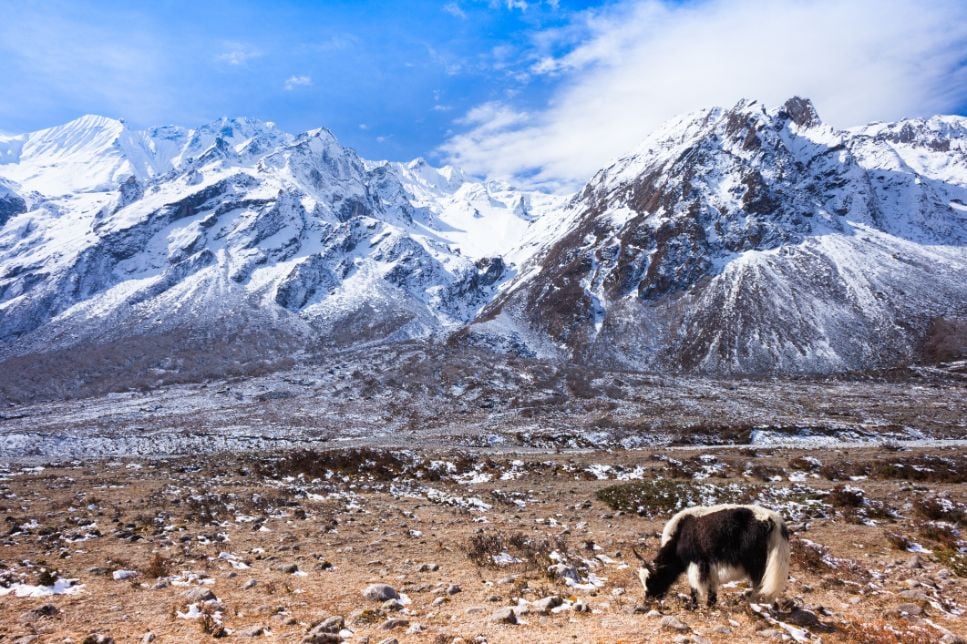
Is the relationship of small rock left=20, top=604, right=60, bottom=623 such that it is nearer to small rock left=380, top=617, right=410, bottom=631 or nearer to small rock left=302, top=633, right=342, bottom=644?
small rock left=302, top=633, right=342, bottom=644

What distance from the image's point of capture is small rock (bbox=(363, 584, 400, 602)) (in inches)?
359

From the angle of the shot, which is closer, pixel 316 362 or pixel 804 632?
pixel 804 632

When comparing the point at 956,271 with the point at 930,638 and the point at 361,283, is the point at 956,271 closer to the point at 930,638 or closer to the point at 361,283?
the point at 930,638

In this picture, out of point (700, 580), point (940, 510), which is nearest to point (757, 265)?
point (940, 510)

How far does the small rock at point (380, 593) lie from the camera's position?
9125 millimetres

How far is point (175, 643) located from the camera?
709 centimetres

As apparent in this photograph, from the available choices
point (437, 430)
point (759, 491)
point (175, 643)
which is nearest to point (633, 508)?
point (759, 491)

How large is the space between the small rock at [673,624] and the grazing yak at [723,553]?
3.61 feet

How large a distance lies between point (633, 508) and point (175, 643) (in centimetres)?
1654

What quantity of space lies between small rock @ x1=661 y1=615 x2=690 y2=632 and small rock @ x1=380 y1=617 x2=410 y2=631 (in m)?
4.23

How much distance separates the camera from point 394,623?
302 inches

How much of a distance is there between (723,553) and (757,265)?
14585 centimetres

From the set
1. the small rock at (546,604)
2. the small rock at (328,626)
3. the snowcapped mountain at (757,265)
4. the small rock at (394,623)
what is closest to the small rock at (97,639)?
the small rock at (328,626)

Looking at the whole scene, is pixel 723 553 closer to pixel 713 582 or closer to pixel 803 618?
pixel 713 582
